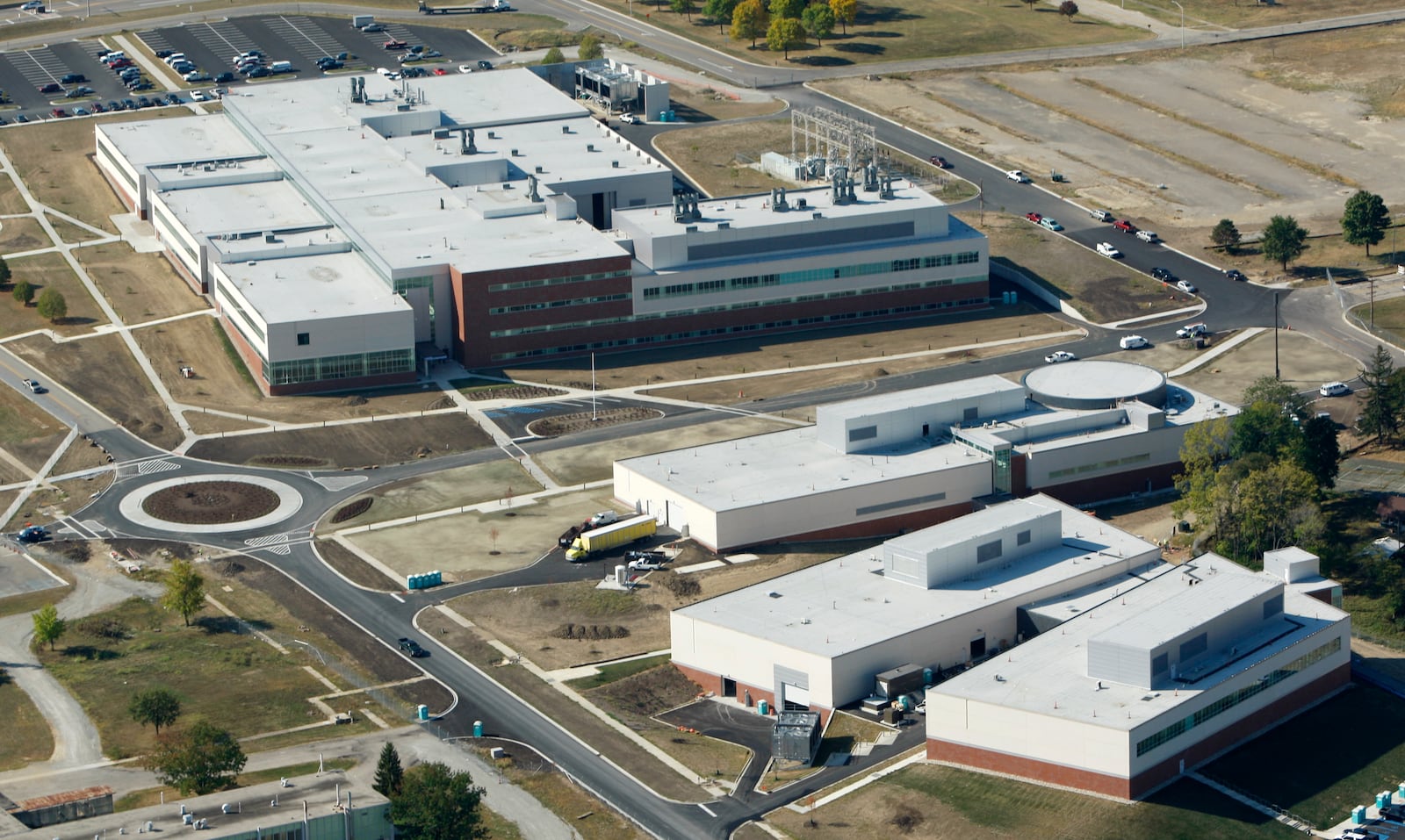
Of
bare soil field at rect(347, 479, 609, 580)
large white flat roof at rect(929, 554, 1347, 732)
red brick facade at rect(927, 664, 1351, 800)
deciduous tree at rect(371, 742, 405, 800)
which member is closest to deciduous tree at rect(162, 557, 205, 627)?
A: bare soil field at rect(347, 479, 609, 580)

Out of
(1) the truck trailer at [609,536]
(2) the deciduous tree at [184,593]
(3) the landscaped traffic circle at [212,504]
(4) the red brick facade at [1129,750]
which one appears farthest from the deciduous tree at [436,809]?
(3) the landscaped traffic circle at [212,504]

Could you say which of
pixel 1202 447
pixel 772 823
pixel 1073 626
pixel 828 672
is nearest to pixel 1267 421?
pixel 1202 447

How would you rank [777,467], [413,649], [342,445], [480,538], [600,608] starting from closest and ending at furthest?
[413,649], [600,608], [480,538], [777,467], [342,445]

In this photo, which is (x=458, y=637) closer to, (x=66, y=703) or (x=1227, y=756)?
(x=66, y=703)

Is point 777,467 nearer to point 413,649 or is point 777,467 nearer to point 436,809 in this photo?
point 413,649

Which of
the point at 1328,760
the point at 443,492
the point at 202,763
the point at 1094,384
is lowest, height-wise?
the point at 1328,760

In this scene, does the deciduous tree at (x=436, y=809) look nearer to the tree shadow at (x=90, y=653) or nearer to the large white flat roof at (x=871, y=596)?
the large white flat roof at (x=871, y=596)

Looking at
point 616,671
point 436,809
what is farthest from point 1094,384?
point 436,809
